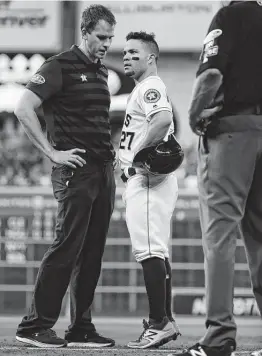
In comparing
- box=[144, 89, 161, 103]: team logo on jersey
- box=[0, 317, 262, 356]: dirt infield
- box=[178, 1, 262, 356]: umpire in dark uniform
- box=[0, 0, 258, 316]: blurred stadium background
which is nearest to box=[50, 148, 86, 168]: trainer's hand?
box=[144, 89, 161, 103]: team logo on jersey

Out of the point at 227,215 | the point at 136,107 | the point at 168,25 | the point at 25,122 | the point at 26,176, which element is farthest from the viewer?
the point at 168,25

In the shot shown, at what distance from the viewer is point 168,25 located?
511 inches

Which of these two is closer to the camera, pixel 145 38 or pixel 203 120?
pixel 203 120

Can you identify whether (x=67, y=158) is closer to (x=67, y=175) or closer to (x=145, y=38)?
(x=67, y=175)

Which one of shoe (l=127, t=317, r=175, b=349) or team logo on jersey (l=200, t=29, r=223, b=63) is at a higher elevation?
team logo on jersey (l=200, t=29, r=223, b=63)

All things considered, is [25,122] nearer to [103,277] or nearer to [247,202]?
[247,202]

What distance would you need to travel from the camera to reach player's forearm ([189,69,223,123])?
3.65 meters

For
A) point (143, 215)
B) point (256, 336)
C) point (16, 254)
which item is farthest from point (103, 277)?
point (143, 215)

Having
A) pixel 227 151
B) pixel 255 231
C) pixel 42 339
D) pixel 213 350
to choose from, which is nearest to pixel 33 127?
pixel 42 339

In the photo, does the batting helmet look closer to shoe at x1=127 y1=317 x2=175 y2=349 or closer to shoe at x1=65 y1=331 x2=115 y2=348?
Answer: shoe at x1=127 y1=317 x2=175 y2=349

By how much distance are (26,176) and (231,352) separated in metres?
7.32

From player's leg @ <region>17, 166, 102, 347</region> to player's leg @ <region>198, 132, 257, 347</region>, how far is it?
114 centimetres

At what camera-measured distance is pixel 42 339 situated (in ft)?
15.4

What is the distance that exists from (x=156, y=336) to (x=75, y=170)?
3.20ft
